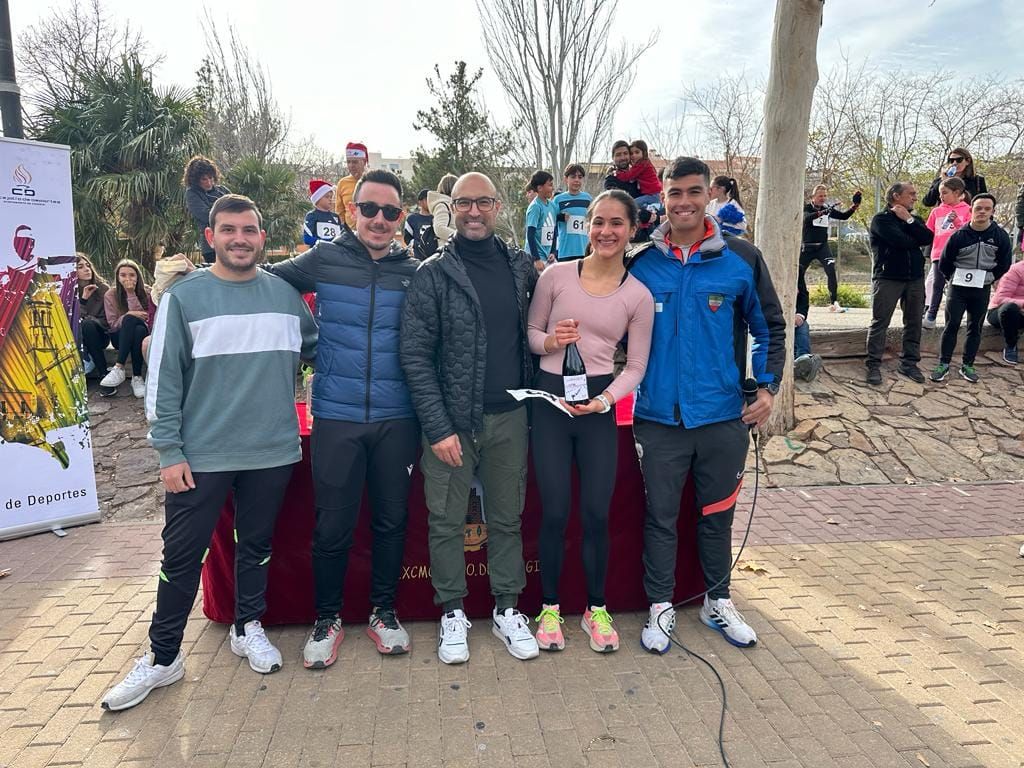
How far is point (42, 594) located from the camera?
3.96 meters

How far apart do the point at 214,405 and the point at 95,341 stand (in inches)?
214

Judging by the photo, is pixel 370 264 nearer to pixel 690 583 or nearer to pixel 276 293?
pixel 276 293

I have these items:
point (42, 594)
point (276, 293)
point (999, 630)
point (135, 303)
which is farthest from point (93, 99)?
point (999, 630)

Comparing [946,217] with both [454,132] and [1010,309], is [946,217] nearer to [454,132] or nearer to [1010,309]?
[1010,309]

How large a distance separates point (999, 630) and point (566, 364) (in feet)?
9.12

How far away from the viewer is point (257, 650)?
3.13 meters

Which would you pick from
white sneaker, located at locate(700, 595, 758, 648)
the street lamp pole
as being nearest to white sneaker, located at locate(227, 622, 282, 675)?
white sneaker, located at locate(700, 595, 758, 648)

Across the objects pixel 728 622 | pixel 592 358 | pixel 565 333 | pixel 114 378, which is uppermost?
pixel 565 333

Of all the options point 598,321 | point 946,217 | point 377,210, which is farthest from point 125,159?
point 946,217

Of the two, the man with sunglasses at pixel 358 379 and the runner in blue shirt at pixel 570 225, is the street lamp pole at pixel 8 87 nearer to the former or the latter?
the man with sunglasses at pixel 358 379

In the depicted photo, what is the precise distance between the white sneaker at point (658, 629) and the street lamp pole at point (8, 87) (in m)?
6.02

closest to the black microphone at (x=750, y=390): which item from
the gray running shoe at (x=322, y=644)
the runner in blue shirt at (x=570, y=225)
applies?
the gray running shoe at (x=322, y=644)

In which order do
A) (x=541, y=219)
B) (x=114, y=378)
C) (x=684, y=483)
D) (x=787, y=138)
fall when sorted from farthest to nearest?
1. (x=541, y=219)
2. (x=114, y=378)
3. (x=787, y=138)
4. (x=684, y=483)

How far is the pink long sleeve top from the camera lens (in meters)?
3.15
